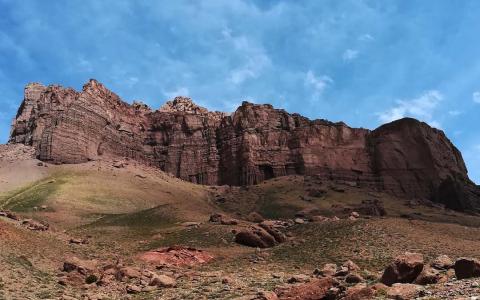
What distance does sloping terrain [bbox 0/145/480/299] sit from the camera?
1289 inches

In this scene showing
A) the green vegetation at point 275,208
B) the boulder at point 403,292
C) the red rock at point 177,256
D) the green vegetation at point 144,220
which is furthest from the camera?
the green vegetation at point 275,208

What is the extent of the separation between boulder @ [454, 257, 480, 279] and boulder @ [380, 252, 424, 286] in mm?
1905

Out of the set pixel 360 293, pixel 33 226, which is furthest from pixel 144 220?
pixel 360 293

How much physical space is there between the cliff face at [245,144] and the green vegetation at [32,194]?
17.5m

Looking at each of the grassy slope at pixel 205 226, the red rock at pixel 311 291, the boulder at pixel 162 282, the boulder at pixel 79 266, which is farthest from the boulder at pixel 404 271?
the boulder at pixel 79 266

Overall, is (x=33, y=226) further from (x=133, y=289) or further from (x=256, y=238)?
(x=133, y=289)

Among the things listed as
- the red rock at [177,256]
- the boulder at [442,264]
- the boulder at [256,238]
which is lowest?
the boulder at [442,264]

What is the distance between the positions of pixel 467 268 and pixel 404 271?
9.89ft

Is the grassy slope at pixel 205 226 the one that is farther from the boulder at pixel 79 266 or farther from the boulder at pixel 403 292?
the boulder at pixel 403 292

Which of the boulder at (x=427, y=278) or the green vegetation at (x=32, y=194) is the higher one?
the green vegetation at (x=32, y=194)

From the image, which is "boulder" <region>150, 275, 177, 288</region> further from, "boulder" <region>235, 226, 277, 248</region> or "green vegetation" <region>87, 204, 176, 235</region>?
"green vegetation" <region>87, 204, 176, 235</region>

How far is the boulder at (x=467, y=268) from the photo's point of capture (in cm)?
2419

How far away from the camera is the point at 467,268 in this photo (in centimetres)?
2456

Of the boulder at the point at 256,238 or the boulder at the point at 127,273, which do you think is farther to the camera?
the boulder at the point at 256,238
